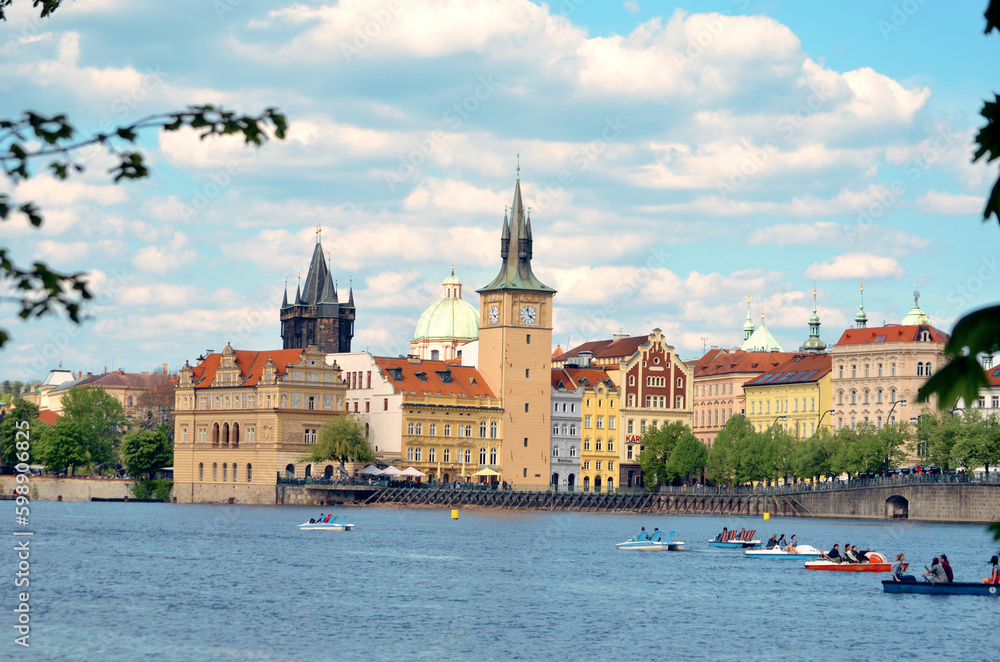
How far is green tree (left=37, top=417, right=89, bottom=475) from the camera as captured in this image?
16350 cm

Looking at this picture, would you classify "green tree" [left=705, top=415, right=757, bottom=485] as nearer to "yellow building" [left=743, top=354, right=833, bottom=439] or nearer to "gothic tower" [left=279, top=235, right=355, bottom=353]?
"yellow building" [left=743, top=354, right=833, bottom=439]

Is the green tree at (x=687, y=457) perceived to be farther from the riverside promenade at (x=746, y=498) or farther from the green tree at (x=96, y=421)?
the green tree at (x=96, y=421)

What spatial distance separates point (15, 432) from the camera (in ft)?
529

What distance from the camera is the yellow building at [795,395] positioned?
167m

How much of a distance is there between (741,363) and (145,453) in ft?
240

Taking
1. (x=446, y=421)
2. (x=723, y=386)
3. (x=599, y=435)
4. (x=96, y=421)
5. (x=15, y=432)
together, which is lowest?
(x=15, y=432)

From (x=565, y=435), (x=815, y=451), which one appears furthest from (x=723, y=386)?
(x=815, y=451)

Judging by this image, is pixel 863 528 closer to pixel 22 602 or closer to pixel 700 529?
pixel 700 529

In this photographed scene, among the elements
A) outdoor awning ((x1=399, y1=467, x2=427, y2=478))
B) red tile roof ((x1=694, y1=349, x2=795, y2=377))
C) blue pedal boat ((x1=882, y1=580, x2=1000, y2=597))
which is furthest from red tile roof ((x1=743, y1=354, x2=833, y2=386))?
blue pedal boat ((x1=882, y1=580, x2=1000, y2=597))

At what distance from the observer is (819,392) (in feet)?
549

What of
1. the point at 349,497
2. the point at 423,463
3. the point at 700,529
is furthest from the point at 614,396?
the point at 700,529

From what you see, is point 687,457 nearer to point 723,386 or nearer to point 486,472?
point 486,472

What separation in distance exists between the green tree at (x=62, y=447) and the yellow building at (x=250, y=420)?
12.2 meters

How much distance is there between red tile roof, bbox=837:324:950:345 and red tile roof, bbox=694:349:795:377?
68.5 feet
